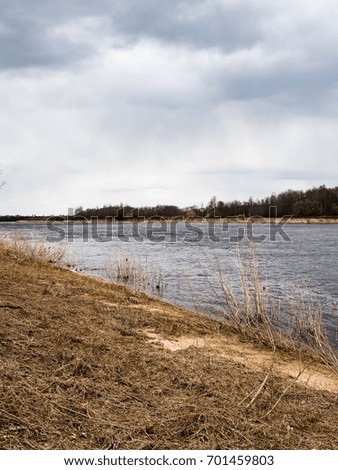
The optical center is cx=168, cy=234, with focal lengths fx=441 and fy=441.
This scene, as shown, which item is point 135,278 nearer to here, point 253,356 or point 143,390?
point 253,356

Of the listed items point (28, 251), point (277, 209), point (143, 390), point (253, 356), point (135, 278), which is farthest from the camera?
point (277, 209)

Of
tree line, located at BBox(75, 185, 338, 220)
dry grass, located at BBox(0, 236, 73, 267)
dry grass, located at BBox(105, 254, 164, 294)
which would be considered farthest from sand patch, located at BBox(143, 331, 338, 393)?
tree line, located at BBox(75, 185, 338, 220)

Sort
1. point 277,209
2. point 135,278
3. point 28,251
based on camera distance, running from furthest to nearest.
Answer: point 277,209
point 28,251
point 135,278

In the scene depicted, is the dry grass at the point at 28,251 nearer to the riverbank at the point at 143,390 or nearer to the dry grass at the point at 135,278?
the dry grass at the point at 135,278

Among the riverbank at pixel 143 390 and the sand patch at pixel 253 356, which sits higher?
the riverbank at pixel 143 390

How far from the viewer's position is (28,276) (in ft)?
40.5

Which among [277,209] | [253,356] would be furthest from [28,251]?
[277,209]

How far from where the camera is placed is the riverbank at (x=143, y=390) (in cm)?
373

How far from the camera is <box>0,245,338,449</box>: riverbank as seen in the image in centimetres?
373

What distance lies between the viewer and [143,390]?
15.5 feet

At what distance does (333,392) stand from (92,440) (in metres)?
3.35

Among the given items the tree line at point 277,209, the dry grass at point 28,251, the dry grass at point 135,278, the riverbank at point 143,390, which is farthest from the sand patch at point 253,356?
the tree line at point 277,209

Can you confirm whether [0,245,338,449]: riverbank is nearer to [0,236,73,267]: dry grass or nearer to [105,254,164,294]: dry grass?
[105,254,164,294]: dry grass

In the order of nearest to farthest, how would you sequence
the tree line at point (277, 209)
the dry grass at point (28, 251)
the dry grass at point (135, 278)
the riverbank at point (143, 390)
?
the riverbank at point (143, 390), the dry grass at point (135, 278), the dry grass at point (28, 251), the tree line at point (277, 209)
